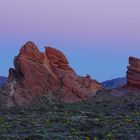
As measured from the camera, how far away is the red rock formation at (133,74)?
6688 cm

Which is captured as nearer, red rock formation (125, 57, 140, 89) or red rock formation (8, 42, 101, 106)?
red rock formation (8, 42, 101, 106)

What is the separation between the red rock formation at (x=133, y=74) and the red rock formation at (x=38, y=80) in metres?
7.33

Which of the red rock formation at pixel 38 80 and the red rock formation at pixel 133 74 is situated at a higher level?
the red rock formation at pixel 133 74

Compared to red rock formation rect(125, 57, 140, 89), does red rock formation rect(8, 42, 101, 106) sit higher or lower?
lower

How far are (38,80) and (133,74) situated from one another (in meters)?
13.8

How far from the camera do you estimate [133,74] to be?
67500 millimetres

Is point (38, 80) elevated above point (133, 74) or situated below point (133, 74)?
below

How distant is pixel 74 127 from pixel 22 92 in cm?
3096

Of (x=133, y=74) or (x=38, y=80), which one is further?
(x=133, y=74)

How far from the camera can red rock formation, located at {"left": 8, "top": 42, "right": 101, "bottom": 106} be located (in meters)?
57.2

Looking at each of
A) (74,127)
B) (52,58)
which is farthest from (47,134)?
(52,58)

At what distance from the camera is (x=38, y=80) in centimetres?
5819

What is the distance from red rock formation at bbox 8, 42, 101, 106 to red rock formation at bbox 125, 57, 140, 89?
7.33 metres

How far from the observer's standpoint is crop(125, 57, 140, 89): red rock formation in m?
66.9
